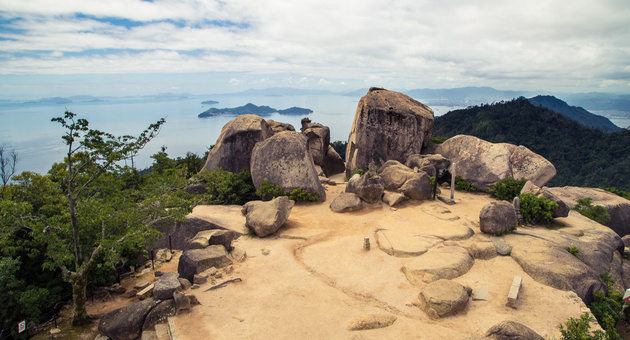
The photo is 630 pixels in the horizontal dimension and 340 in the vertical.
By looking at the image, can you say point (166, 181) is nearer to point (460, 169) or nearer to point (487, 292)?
point (487, 292)

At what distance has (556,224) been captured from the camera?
14742mm

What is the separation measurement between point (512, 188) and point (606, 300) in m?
9.41

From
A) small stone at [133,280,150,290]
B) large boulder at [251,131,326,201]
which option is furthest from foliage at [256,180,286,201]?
small stone at [133,280,150,290]

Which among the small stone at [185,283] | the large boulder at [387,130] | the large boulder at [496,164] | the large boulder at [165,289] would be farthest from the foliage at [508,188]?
the large boulder at [165,289]

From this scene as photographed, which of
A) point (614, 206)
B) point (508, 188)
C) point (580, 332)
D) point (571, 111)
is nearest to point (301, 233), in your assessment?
point (580, 332)

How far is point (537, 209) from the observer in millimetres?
14492

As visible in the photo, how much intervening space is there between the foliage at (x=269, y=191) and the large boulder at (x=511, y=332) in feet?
38.1

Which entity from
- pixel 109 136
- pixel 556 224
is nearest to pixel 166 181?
pixel 109 136

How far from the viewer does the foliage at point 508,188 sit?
18719 millimetres

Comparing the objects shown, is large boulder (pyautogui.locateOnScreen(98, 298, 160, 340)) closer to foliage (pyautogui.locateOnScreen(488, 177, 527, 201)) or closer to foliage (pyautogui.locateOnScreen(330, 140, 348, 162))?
foliage (pyautogui.locateOnScreen(488, 177, 527, 201))

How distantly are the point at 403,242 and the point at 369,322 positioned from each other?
4948 millimetres

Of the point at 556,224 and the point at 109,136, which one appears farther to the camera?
the point at 556,224

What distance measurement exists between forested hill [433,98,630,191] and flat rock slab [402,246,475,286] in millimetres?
28080

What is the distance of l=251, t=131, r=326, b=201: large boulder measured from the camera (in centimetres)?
1781
